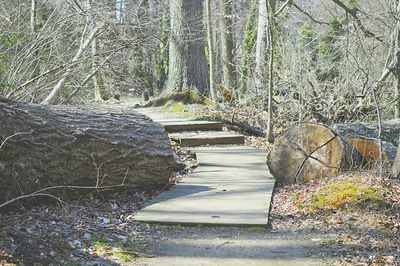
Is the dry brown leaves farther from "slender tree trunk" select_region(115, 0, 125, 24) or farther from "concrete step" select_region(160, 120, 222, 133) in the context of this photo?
"slender tree trunk" select_region(115, 0, 125, 24)

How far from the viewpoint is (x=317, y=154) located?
6645mm

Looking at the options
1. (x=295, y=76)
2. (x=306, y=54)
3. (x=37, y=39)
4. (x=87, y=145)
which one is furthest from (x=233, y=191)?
(x=306, y=54)

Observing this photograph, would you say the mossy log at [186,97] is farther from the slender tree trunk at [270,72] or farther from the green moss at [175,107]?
the slender tree trunk at [270,72]

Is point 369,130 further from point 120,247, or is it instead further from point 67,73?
point 120,247

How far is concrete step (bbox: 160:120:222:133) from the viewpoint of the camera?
34.3 feet

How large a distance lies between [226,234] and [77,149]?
198cm

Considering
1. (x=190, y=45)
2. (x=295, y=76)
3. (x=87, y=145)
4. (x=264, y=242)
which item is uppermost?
(x=190, y=45)

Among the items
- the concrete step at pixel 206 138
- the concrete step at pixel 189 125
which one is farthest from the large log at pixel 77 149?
the concrete step at pixel 189 125

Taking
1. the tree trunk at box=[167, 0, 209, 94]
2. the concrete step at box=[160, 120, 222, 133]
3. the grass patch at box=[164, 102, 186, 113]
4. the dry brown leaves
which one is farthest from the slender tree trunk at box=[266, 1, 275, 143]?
the dry brown leaves

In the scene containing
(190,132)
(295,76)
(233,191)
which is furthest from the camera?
(295,76)

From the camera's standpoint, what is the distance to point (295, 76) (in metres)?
11.6

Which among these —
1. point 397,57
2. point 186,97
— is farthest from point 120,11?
point 397,57

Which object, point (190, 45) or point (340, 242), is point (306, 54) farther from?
point (340, 242)

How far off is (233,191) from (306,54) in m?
6.68
